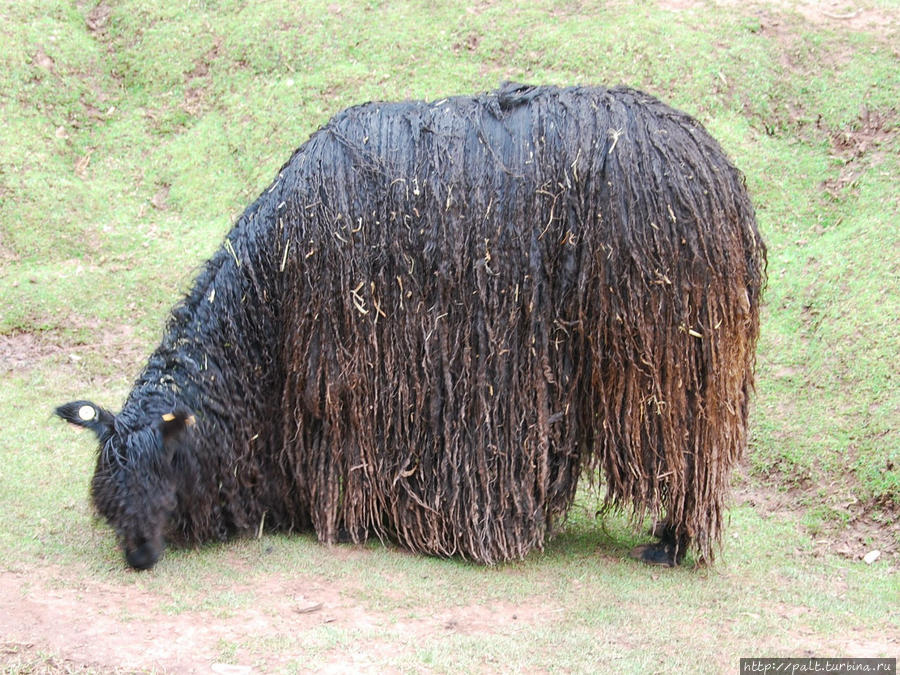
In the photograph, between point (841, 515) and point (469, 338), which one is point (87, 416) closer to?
point (469, 338)

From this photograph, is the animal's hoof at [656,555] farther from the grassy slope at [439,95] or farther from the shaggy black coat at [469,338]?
the grassy slope at [439,95]

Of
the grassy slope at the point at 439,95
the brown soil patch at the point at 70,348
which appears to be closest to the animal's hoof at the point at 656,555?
the grassy slope at the point at 439,95

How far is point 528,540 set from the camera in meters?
5.30

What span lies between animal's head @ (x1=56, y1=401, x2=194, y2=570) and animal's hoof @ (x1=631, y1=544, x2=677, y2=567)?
102 inches

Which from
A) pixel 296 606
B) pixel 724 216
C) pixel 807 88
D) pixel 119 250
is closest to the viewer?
pixel 296 606

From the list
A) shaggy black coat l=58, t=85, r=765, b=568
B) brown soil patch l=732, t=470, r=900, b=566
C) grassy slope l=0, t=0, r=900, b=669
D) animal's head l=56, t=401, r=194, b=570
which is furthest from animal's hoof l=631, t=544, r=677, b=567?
animal's head l=56, t=401, r=194, b=570

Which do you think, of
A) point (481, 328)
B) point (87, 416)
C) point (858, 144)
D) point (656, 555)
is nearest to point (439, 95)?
point (858, 144)

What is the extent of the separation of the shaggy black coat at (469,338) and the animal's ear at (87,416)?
0.04 ft

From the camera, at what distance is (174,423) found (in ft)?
15.7

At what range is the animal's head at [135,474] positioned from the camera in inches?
185

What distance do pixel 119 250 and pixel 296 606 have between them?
20.2 ft

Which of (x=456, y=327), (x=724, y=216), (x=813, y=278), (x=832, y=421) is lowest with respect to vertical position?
(x=832, y=421)

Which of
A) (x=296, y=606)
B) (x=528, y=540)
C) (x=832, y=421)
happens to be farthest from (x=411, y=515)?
(x=832, y=421)

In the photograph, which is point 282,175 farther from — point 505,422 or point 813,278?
point 813,278
